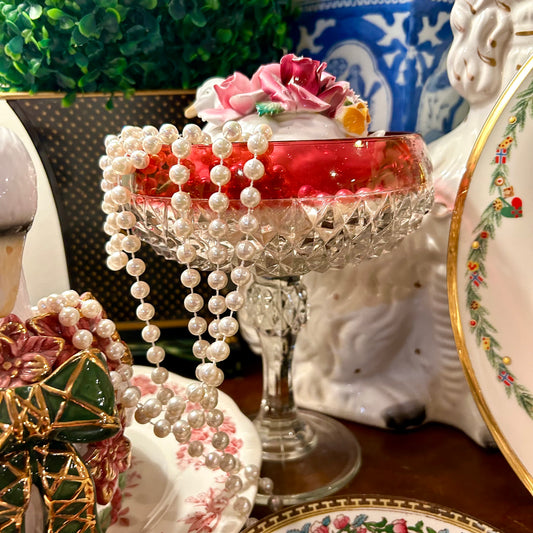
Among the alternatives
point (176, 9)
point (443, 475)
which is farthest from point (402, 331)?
point (176, 9)

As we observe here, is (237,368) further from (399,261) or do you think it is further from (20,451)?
(20,451)

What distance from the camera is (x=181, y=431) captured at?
1.02 ft

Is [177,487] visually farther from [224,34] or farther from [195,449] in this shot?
[224,34]

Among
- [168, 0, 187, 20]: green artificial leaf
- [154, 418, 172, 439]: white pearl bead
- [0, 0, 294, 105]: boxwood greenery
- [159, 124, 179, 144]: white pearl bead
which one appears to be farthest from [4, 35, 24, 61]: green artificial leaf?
[154, 418, 172, 439]: white pearl bead

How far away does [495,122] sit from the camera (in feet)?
1.16

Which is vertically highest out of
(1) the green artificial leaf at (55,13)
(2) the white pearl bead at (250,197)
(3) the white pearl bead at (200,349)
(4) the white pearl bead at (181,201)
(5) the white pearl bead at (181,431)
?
(1) the green artificial leaf at (55,13)

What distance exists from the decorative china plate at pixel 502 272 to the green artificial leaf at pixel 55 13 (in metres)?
0.34

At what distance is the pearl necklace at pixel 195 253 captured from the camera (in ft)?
0.94

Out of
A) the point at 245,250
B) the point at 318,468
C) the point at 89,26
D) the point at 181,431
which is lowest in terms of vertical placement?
the point at 318,468

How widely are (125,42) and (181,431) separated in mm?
328

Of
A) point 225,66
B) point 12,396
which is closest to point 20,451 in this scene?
point 12,396

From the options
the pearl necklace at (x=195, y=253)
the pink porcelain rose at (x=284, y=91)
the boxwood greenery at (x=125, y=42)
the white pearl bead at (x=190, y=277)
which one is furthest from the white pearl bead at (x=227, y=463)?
the boxwood greenery at (x=125, y=42)

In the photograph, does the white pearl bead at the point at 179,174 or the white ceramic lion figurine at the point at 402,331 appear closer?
the white pearl bead at the point at 179,174

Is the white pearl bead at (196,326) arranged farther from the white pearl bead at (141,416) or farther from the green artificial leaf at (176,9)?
the green artificial leaf at (176,9)
